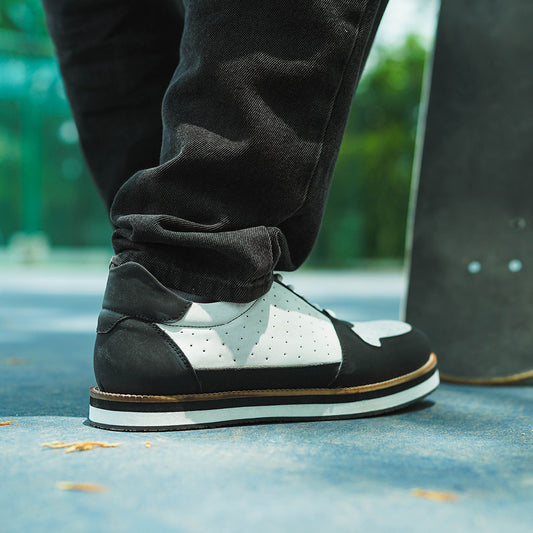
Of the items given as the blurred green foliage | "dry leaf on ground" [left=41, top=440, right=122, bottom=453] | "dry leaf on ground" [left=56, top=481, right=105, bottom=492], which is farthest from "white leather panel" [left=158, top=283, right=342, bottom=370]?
the blurred green foliage

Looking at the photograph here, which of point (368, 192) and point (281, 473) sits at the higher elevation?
point (368, 192)

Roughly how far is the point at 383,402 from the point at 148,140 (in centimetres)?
60

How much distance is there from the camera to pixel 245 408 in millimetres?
873

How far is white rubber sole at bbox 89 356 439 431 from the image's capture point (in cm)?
82

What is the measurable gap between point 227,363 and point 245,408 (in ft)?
0.23

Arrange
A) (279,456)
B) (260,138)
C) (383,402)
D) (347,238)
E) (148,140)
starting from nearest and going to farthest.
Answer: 1. (279,456)
2. (260,138)
3. (383,402)
4. (148,140)
5. (347,238)

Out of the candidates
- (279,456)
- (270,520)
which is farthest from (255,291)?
(270,520)

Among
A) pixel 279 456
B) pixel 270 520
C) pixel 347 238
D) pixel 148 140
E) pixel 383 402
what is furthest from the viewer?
pixel 347 238

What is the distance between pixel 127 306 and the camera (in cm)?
83

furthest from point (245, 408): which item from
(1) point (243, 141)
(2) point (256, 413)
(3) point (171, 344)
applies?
(1) point (243, 141)

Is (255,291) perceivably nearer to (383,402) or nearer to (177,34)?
(383,402)
